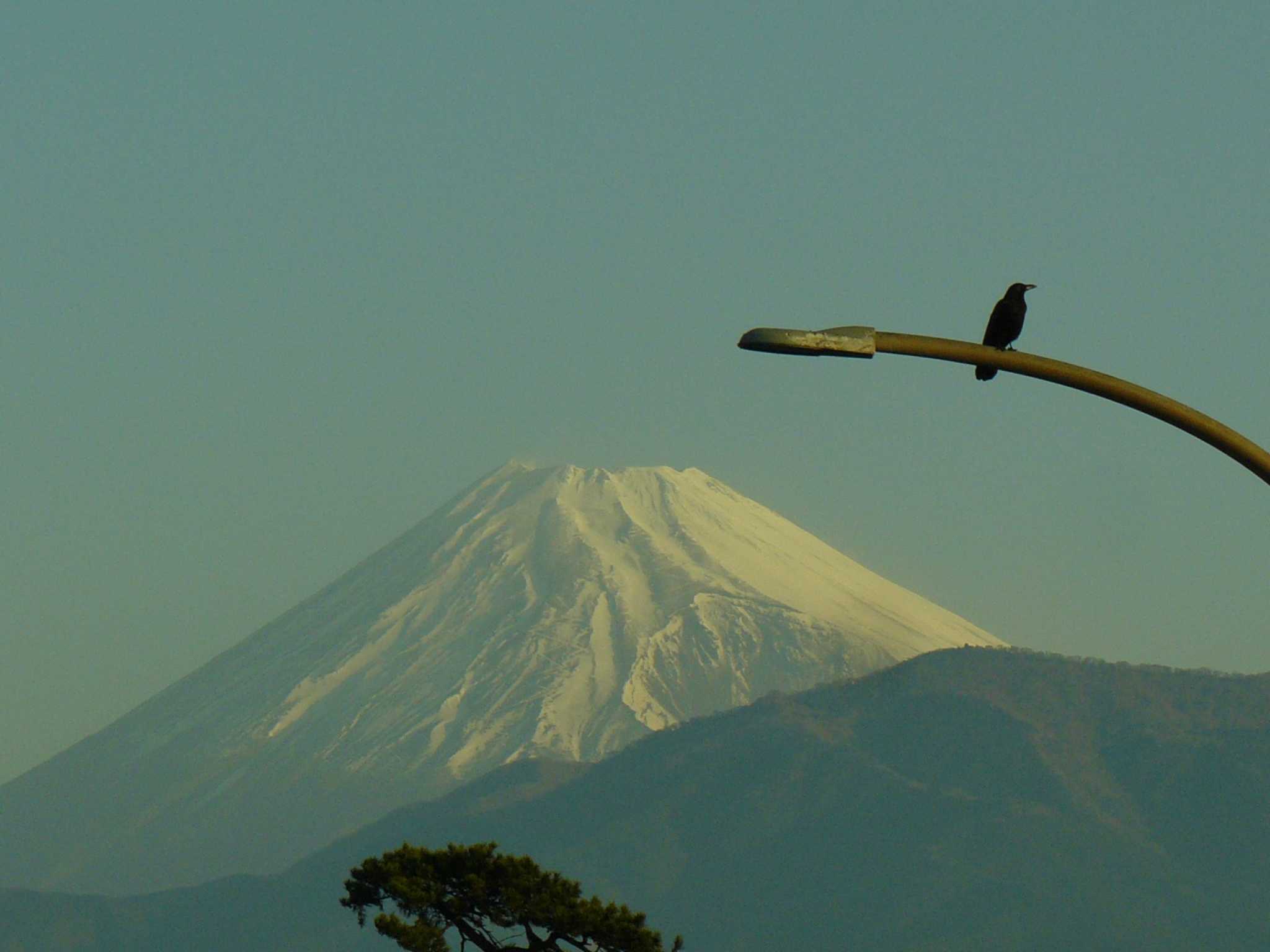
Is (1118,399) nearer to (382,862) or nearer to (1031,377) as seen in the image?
(1031,377)

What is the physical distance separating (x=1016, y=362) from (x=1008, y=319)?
5.90ft

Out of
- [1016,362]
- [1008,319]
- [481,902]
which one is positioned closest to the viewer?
[1016,362]

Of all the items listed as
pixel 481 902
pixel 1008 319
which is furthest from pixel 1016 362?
pixel 481 902

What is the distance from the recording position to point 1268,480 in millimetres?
11094

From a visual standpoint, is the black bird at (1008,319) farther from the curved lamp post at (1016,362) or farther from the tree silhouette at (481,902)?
the tree silhouette at (481,902)

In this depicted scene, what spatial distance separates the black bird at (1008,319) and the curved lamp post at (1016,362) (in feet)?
3.92

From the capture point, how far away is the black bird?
1280 cm

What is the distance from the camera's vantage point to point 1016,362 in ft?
37.0

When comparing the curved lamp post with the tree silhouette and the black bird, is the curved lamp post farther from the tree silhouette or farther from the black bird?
the tree silhouette

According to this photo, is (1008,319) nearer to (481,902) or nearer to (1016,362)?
(1016,362)

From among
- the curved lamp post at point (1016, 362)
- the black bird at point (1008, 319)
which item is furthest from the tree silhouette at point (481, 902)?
the curved lamp post at point (1016, 362)

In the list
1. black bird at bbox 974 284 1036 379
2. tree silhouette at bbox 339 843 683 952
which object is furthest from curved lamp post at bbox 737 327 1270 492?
tree silhouette at bbox 339 843 683 952

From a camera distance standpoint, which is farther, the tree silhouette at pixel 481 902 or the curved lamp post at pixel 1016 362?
the tree silhouette at pixel 481 902

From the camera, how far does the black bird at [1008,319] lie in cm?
1280
